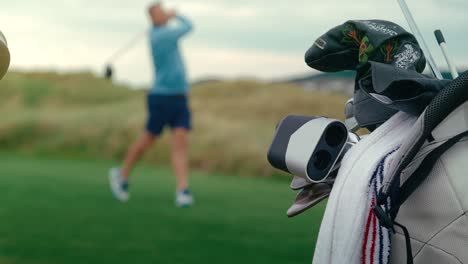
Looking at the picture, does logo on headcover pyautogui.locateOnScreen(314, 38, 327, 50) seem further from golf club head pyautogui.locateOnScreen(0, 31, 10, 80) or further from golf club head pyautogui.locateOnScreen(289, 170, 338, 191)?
golf club head pyautogui.locateOnScreen(0, 31, 10, 80)

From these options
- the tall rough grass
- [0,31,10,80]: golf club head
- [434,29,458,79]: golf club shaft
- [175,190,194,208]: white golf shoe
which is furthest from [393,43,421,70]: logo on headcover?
the tall rough grass

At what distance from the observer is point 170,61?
26.4 ft

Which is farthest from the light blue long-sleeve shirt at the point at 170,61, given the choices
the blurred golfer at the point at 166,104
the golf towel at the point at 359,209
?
the golf towel at the point at 359,209

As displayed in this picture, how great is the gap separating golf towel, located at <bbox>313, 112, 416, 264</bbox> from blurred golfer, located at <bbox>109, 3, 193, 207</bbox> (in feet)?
19.9

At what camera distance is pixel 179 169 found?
25.5ft

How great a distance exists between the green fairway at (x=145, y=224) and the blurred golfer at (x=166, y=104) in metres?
0.28

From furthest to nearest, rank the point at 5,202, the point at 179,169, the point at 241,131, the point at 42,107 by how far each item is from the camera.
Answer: the point at 42,107 < the point at 241,131 < the point at 179,169 < the point at 5,202

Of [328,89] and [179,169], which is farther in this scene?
[328,89]

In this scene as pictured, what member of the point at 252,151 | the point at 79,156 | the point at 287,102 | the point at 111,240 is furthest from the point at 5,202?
the point at 287,102

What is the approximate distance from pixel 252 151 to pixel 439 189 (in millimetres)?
9746

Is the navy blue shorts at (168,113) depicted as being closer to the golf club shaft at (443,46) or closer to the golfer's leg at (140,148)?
the golfer's leg at (140,148)

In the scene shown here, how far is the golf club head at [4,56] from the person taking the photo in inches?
→ 71.9

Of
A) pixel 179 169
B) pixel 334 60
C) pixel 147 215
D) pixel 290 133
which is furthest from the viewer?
pixel 179 169

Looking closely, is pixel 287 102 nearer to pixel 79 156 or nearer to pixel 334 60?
pixel 79 156
